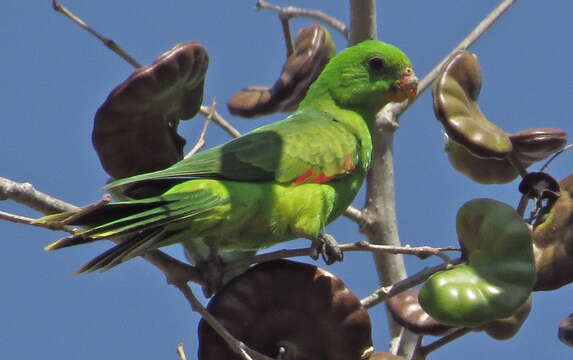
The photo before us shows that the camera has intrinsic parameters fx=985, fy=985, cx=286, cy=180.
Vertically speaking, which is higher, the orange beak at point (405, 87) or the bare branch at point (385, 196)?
the orange beak at point (405, 87)

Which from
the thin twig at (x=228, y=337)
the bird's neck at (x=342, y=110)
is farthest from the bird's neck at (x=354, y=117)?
the thin twig at (x=228, y=337)

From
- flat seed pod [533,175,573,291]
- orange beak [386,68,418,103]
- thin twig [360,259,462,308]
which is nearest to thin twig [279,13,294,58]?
orange beak [386,68,418,103]

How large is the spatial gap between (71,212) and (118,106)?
22.0 inches

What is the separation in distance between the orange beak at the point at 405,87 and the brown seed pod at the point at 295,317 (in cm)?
147

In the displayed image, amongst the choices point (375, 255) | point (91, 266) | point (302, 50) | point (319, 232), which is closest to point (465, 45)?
point (302, 50)

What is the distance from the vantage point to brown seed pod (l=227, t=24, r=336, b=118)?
4.14 metres

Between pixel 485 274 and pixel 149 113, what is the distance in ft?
3.88

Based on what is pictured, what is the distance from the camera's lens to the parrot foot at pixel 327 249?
125 inches

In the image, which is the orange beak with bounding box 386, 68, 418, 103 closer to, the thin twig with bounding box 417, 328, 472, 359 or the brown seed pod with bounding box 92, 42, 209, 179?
the brown seed pod with bounding box 92, 42, 209, 179

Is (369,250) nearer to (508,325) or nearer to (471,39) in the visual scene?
(508,325)

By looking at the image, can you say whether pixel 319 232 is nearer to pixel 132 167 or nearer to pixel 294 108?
pixel 132 167

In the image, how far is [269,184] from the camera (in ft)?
11.1

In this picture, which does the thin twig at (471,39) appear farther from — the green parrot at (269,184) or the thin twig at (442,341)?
the thin twig at (442,341)

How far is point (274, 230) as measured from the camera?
10.9 ft
